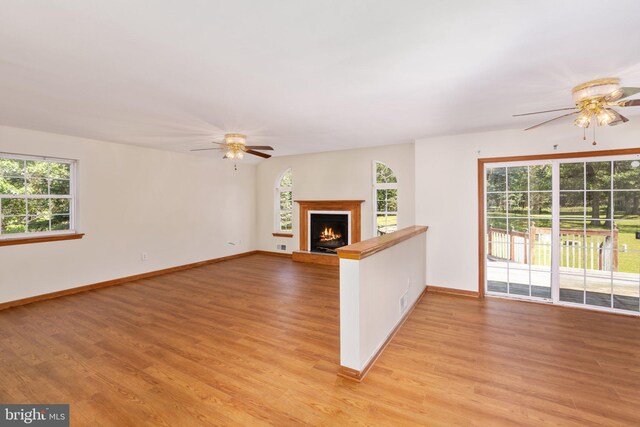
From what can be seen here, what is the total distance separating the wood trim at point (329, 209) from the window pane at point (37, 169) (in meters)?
4.39

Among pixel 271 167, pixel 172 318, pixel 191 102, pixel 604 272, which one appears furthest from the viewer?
pixel 271 167

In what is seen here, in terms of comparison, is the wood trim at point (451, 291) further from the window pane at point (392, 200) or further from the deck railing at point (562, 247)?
the window pane at point (392, 200)

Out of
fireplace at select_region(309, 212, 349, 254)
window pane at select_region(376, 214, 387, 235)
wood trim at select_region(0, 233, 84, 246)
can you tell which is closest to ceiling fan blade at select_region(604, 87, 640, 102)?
window pane at select_region(376, 214, 387, 235)

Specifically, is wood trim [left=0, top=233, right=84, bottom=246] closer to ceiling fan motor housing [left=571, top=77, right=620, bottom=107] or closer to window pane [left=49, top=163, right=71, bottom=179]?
window pane [left=49, top=163, right=71, bottom=179]

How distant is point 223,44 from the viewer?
186 cm

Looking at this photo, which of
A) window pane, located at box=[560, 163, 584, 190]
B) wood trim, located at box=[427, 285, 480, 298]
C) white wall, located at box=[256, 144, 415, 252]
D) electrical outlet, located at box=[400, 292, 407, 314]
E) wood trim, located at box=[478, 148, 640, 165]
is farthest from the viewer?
Result: white wall, located at box=[256, 144, 415, 252]

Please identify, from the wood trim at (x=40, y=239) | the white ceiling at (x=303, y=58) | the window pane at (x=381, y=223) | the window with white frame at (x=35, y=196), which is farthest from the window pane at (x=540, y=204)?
the window with white frame at (x=35, y=196)

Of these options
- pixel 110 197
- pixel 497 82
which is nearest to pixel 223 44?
pixel 497 82

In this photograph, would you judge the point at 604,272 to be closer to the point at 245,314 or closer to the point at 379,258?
the point at 379,258

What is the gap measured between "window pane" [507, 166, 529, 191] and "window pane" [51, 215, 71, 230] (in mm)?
6667

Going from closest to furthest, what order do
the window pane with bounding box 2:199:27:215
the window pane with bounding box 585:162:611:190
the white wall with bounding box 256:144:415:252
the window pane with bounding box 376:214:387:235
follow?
the window pane with bounding box 585:162:611:190 < the window pane with bounding box 2:199:27:215 < the white wall with bounding box 256:144:415:252 < the window pane with bounding box 376:214:387:235

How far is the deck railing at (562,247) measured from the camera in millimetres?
3639

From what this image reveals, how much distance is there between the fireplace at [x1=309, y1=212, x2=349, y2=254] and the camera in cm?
635

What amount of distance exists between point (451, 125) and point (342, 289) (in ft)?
9.36
